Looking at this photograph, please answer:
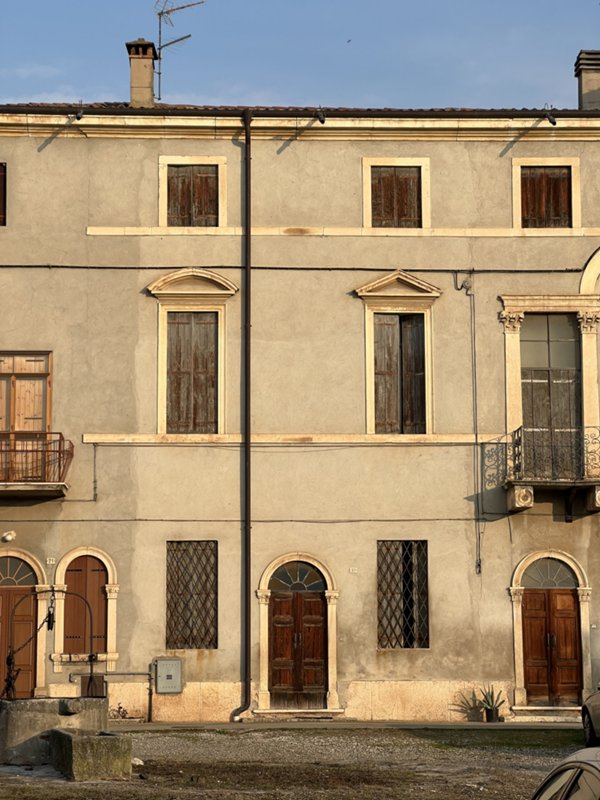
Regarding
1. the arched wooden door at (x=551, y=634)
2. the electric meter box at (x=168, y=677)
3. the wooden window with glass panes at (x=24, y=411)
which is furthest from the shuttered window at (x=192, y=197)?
the arched wooden door at (x=551, y=634)

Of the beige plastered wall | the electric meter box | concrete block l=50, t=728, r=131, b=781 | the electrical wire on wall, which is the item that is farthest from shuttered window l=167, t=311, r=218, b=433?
concrete block l=50, t=728, r=131, b=781

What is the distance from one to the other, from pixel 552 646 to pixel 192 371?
847 cm

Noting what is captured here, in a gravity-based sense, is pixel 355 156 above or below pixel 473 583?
above

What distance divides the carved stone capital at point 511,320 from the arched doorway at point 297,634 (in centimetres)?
573

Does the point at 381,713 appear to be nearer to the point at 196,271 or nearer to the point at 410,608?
the point at 410,608

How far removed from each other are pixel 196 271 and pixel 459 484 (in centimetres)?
638

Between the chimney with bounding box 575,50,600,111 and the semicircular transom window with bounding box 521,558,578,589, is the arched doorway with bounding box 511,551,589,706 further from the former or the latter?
the chimney with bounding box 575,50,600,111

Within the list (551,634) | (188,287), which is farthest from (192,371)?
(551,634)

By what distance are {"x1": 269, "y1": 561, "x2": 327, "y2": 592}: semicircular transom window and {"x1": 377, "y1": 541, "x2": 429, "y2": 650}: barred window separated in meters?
1.16

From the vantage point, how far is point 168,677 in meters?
26.2

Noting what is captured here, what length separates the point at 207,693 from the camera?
26.4 meters

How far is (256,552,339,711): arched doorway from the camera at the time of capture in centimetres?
2650

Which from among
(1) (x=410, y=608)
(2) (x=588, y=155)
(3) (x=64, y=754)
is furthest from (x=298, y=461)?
(3) (x=64, y=754)

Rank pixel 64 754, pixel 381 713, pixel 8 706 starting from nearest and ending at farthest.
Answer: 1. pixel 64 754
2. pixel 8 706
3. pixel 381 713
